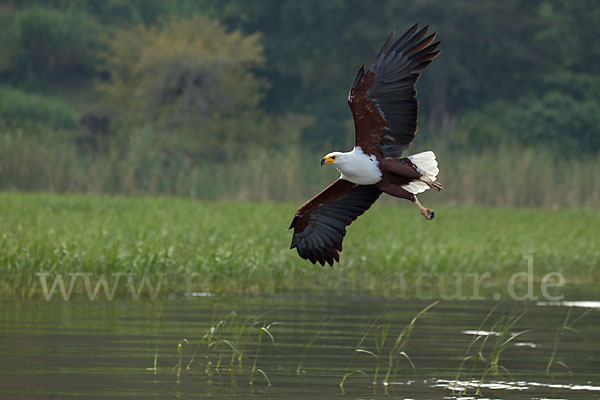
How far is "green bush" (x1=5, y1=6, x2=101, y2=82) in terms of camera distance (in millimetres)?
41000

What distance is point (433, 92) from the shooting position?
40562 millimetres

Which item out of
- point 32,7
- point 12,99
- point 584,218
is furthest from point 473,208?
point 32,7

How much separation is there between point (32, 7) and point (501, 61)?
15.8m

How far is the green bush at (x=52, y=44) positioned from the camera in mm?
41000

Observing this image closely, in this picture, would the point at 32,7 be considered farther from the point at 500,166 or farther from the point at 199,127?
the point at 500,166

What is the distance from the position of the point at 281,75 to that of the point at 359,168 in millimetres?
33777

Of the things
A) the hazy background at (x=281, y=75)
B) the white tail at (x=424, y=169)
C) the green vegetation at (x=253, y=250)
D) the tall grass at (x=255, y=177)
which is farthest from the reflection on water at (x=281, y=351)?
the hazy background at (x=281, y=75)

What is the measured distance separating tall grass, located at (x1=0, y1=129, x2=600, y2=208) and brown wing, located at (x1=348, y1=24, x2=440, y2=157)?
1700 cm

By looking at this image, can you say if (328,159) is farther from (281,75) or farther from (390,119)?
(281,75)

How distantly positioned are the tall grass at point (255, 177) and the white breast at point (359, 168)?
17167 mm

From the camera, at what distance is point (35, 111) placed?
38.3 meters

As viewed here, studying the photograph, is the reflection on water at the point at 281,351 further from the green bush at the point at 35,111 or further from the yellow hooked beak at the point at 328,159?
the green bush at the point at 35,111

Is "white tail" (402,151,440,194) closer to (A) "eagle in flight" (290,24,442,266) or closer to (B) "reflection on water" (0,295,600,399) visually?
(A) "eagle in flight" (290,24,442,266)

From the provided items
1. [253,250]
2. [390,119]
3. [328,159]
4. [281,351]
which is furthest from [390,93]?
[253,250]
